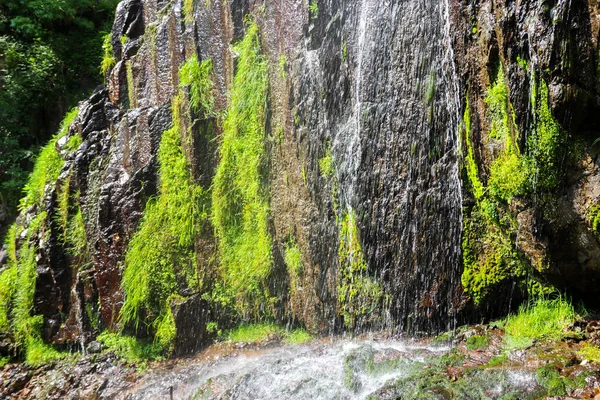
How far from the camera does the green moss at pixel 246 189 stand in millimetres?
7410

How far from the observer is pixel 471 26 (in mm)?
5008

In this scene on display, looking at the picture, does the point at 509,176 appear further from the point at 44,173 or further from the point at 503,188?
the point at 44,173

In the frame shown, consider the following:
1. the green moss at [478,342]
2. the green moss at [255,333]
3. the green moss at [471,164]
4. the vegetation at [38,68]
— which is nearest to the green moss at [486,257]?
the green moss at [471,164]

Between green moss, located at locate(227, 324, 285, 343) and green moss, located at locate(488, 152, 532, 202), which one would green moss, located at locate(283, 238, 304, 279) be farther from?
green moss, located at locate(488, 152, 532, 202)

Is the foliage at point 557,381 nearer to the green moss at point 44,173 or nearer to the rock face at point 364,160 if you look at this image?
the rock face at point 364,160

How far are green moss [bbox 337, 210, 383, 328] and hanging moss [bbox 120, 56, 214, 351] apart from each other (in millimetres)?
2455

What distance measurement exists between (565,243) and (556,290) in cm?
69

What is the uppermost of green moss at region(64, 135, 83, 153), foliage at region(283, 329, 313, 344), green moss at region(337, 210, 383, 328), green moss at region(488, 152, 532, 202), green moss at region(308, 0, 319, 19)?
green moss at region(308, 0, 319, 19)

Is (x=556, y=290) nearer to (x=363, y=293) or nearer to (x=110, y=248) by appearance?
(x=363, y=293)

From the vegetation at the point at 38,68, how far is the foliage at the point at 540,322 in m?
11.7

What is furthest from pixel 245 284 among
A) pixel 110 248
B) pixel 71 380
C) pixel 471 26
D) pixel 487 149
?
pixel 471 26

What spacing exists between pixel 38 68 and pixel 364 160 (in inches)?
404

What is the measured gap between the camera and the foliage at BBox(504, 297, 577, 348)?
15.5ft

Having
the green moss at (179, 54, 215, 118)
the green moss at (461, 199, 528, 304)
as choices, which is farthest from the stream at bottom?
the green moss at (179, 54, 215, 118)
